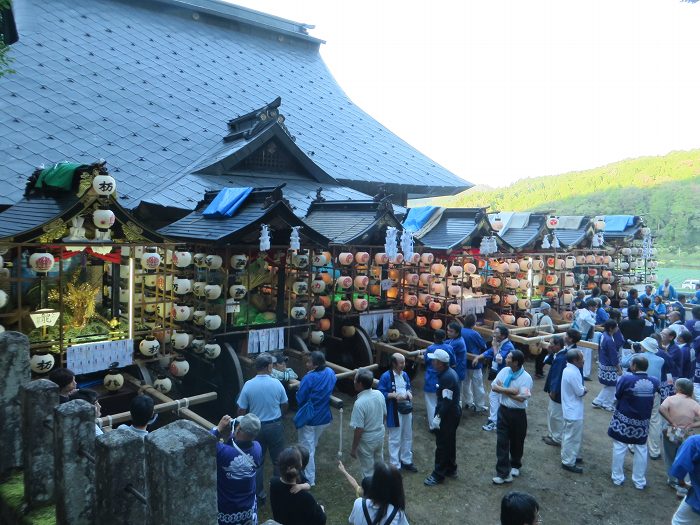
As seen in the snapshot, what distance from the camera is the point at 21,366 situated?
17.3ft

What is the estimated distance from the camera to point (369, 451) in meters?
6.96

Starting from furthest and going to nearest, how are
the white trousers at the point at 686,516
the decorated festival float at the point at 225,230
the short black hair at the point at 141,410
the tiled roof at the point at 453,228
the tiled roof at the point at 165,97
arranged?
the tiled roof at the point at 453,228 → the tiled roof at the point at 165,97 → the decorated festival float at the point at 225,230 → the white trousers at the point at 686,516 → the short black hair at the point at 141,410

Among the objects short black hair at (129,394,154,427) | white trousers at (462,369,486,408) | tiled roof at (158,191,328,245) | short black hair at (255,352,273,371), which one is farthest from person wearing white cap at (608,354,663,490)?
short black hair at (129,394,154,427)

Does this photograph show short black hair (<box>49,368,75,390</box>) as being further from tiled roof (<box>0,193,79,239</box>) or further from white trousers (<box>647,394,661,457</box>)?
white trousers (<box>647,394,661,457</box>)

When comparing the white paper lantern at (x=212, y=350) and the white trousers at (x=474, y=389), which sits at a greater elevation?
the white paper lantern at (x=212, y=350)

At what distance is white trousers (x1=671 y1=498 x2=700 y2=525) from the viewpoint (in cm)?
557

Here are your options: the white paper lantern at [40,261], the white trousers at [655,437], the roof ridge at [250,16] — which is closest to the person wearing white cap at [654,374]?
the white trousers at [655,437]

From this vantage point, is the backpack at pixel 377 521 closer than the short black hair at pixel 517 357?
Yes

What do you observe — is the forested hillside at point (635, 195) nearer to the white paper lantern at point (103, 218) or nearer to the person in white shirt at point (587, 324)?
the person in white shirt at point (587, 324)

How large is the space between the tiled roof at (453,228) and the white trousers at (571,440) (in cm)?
623

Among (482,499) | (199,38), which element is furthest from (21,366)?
(199,38)

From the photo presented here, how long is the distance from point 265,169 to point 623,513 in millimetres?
12372

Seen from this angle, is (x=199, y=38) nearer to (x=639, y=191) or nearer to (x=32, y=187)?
(x=32, y=187)

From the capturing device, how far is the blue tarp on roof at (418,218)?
15.1 meters
